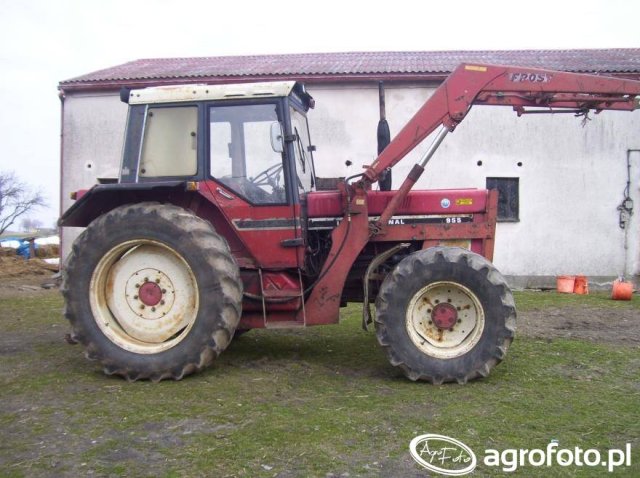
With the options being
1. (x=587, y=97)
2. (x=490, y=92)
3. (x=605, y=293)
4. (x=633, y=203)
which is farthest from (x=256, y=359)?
(x=633, y=203)

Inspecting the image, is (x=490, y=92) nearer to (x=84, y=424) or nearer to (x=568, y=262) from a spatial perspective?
(x=84, y=424)

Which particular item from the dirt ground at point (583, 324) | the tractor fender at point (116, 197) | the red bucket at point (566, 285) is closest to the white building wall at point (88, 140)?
the dirt ground at point (583, 324)

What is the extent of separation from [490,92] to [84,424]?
4158 mm

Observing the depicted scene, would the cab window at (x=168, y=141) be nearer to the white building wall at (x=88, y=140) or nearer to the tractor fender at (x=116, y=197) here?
the tractor fender at (x=116, y=197)

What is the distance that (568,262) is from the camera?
41.4 ft

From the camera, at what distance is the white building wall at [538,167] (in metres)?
12.6

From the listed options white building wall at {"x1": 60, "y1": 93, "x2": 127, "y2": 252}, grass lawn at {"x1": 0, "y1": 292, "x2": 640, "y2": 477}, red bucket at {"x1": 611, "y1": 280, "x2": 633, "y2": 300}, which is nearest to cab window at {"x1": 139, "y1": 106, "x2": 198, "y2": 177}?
grass lawn at {"x1": 0, "y1": 292, "x2": 640, "y2": 477}

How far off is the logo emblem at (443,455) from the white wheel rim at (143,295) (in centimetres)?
228

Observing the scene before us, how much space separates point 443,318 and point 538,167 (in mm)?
8892

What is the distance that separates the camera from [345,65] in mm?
13805

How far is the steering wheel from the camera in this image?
5.24 meters

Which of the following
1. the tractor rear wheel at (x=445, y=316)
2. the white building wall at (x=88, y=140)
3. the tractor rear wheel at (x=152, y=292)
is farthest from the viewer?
the white building wall at (x=88, y=140)

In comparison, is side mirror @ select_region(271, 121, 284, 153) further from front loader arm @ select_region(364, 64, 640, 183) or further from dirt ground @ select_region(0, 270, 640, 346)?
dirt ground @ select_region(0, 270, 640, 346)

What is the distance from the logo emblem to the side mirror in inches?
107
